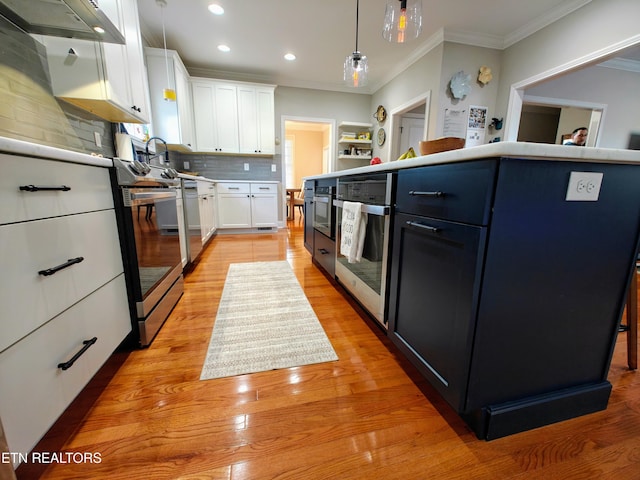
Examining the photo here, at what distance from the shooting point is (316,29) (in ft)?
10.2

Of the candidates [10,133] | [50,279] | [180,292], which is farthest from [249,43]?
[50,279]

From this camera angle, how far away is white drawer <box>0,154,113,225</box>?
2.08 ft

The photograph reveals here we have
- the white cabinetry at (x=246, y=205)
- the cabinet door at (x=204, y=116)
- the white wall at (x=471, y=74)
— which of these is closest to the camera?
the white wall at (x=471, y=74)

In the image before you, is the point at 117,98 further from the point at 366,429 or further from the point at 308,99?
the point at 308,99

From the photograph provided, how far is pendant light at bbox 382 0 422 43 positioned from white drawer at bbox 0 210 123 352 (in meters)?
2.12

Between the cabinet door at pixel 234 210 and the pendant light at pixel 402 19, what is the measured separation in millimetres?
3080

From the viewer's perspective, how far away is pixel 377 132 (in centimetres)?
488

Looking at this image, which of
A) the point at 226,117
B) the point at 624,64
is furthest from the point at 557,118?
the point at 226,117

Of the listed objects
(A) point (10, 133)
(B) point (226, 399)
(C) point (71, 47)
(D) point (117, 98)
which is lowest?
(B) point (226, 399)

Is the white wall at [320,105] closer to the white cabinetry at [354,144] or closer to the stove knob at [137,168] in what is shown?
the white cabinetry at [354,144]

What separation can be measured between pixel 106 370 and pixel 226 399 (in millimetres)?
614

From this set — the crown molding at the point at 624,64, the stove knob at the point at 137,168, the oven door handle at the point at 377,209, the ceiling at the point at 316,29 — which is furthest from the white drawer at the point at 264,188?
the crown molding at the point at 624,64

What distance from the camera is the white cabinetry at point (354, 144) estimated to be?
497 centimetres

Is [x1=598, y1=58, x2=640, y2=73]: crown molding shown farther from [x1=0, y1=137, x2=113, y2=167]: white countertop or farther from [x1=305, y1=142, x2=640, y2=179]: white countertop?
[x1=0, y1=137, x2=113, y2=167]: white countertop
